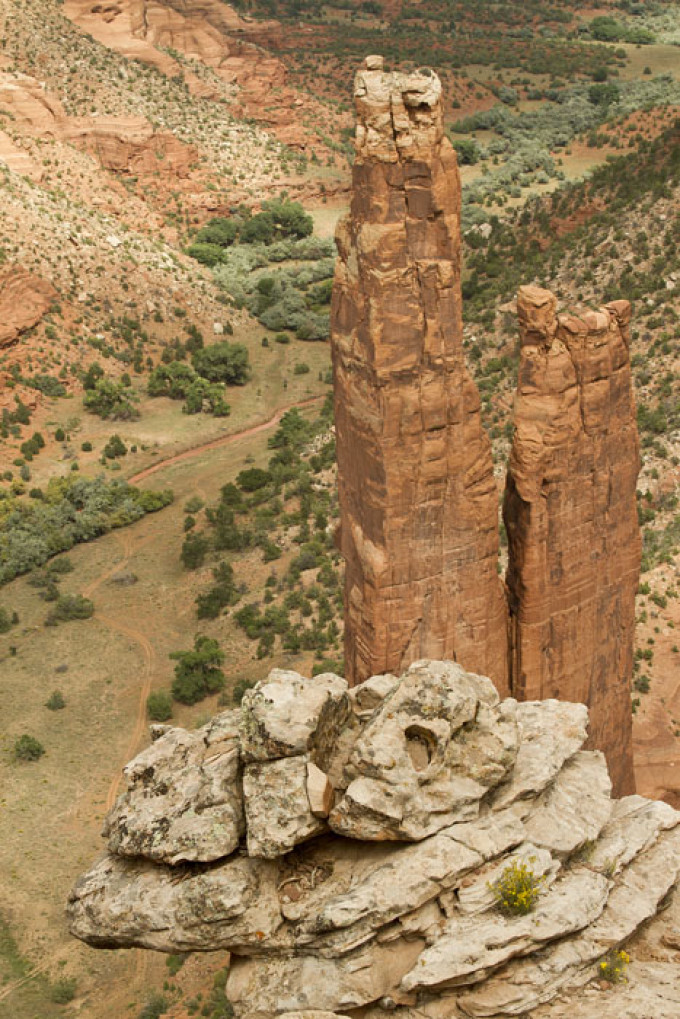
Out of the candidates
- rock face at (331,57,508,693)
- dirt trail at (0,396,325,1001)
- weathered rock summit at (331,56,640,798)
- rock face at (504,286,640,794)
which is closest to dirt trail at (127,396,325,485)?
dirt trail at (0,396,325,1001)

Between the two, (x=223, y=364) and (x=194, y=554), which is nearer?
(x=194, y=554)

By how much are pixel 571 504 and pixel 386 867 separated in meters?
9.06

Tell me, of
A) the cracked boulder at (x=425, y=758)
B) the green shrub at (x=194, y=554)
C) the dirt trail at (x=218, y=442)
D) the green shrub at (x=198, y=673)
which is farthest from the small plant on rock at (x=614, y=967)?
the dirt trail at (x=218, y=442)

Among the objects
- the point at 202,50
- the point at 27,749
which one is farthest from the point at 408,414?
the point at 202,50

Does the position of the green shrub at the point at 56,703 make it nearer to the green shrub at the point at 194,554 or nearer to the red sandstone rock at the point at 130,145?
the green shrub at the point at 194,554

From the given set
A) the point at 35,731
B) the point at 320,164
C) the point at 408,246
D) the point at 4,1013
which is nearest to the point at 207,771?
the point at 408,246

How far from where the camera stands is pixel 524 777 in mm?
15070

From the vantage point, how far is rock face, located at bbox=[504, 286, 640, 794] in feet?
64.6

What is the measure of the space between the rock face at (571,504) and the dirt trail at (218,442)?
32981 millimetres

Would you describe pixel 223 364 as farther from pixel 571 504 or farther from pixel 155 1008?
pixel 571 504

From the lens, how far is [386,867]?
539 inches

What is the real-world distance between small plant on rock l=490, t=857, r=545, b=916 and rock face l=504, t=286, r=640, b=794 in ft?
25.4

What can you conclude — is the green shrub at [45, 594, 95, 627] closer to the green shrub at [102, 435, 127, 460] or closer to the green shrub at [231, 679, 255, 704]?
the green shrub at [231, 679, 255, 704]

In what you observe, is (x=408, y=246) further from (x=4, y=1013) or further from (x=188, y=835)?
(x=4, y=1013)
